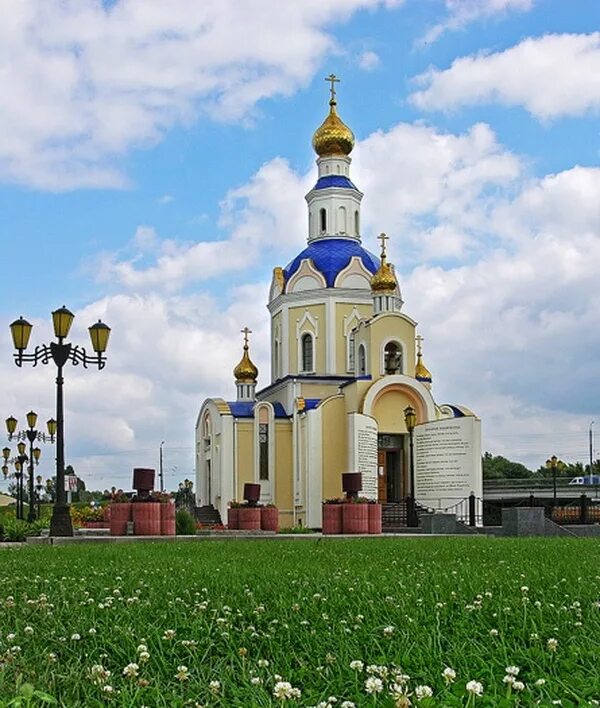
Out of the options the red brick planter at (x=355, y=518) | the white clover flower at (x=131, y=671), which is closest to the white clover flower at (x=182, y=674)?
the white clover flower at (x=131, y=671)

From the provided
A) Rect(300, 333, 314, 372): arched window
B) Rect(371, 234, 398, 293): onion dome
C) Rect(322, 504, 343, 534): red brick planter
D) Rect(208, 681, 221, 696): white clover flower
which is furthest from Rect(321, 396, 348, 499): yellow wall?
Rect(208, 681, 221, 696): white clover flower

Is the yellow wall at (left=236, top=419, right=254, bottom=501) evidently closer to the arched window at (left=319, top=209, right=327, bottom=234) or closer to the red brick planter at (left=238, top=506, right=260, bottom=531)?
the arched window at (left=319, top=209, right=327, bottom=234)

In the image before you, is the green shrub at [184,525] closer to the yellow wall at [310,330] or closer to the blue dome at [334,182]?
the yellow wall at [310,330]

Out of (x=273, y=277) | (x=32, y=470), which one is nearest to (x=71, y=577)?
(x=32, y=470)

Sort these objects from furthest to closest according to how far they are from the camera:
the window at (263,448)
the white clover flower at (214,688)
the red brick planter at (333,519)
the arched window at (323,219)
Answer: the arched window at (323,219), the window at (263,448), the red brick planter at (333,519), the white clover flower at (214,688)

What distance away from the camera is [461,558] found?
1029cm

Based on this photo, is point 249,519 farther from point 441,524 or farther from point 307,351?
point 307,351

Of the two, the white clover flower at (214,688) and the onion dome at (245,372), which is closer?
the white clover flower at (214,688)

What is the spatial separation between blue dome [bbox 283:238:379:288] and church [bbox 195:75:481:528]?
0.17 ft

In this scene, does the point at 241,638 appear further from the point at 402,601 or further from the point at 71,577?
the point at 71,577

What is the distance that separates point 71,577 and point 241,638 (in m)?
3.59

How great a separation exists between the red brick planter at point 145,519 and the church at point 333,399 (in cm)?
1514

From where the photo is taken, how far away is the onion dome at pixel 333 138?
4200 centimetres

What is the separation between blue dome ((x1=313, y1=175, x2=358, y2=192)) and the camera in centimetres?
4172
